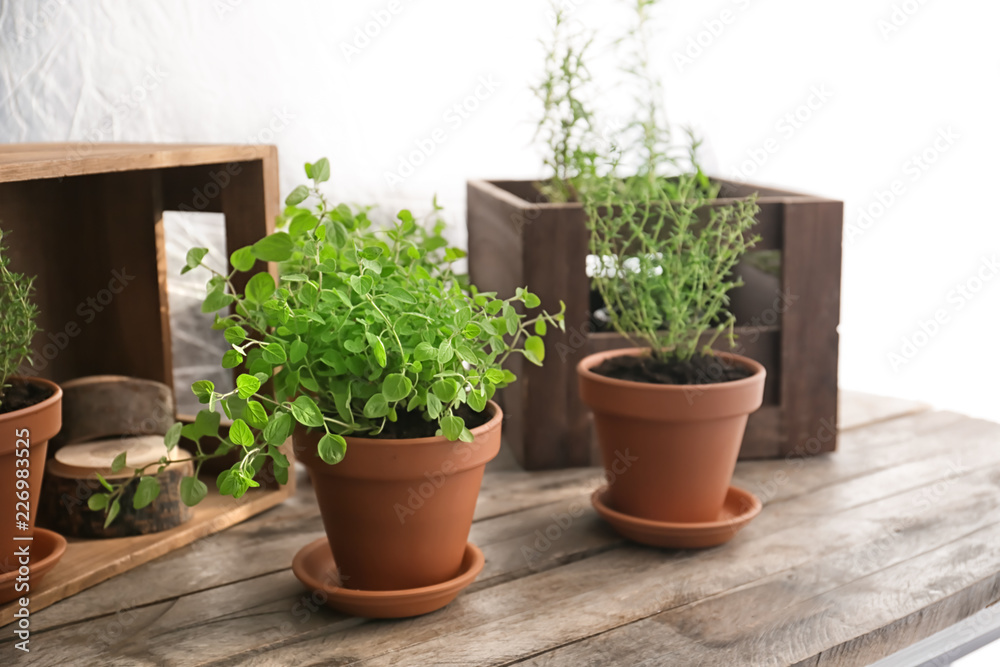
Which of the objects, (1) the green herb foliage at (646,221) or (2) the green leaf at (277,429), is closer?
(2) the green leaf at (277,429)

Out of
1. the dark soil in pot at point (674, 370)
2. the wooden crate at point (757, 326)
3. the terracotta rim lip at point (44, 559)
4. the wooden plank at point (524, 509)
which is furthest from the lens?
the wooden crate at point (757, 326)

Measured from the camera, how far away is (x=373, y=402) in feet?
3.06

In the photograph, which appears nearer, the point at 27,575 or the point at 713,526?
the point at 27,575

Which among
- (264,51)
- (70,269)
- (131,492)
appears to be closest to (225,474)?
(131,492)

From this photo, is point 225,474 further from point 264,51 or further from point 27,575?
point 264,51

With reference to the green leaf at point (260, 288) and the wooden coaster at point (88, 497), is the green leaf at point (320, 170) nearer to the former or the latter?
the green leaf at point (260, 288)

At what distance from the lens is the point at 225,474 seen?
0.92 metres

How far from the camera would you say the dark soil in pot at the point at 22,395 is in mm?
1039

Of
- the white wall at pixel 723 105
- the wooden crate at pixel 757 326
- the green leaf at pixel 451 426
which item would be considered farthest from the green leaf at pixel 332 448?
the white wall at pixel 723 105

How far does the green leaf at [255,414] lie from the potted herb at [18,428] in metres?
0.25

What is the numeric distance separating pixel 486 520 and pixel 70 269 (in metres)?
0.77

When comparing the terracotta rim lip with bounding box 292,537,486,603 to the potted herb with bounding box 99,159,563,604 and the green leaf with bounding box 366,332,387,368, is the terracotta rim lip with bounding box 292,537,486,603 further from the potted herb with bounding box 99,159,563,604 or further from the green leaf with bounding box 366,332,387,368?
the green leaf with bounding box 366,332,387,368

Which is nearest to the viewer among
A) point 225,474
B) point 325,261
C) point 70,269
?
point 225,474

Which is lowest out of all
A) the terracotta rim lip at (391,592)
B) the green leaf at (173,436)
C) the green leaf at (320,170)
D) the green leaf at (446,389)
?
the terracotta rim lip at (391,592)
